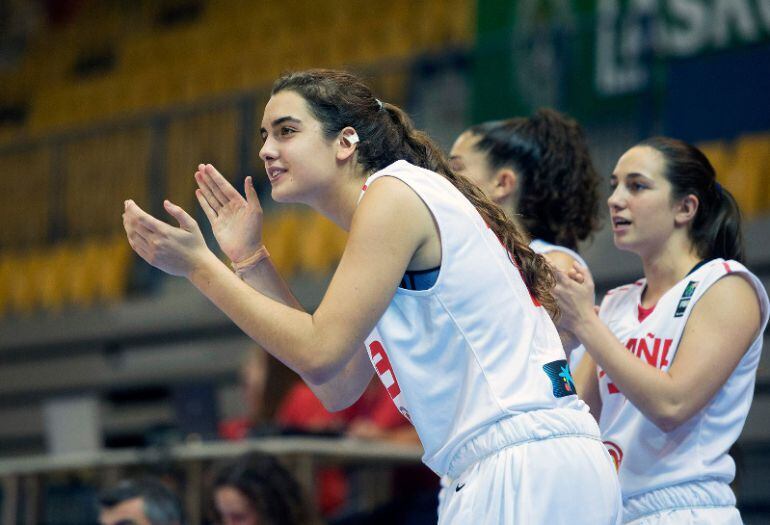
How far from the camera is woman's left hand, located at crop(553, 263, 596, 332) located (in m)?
2.55

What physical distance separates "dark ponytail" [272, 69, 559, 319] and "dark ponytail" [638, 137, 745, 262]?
59cm

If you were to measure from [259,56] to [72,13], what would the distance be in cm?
509

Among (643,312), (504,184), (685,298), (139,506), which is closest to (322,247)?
(139,506)

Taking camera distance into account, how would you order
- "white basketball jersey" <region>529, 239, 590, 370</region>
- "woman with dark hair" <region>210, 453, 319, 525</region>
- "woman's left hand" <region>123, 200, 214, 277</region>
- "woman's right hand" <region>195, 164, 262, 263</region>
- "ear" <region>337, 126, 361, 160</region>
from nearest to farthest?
"woman's left hand" <region>123, 200, 214, 277</region> → "ear" <region>337, 126, 361, 160</region> → "woman's right hand" <region>195, 164, 262, 263</region> → "white basketball jersey" <region>529, 239, 590, 370</region> → "woman with dark hair" <region>210, 453, 319, 525</region>

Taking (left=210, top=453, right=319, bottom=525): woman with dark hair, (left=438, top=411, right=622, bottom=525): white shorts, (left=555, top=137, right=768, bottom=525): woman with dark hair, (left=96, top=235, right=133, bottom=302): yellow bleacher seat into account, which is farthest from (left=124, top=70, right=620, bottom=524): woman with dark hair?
(left=96, top=235, right=133, bottom=302): yellow bleacher seat

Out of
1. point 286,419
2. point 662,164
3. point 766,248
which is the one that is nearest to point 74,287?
point 286,419

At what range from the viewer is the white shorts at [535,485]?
84.0 inches

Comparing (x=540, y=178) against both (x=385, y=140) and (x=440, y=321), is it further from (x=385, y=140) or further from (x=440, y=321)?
(x=440, y=321)

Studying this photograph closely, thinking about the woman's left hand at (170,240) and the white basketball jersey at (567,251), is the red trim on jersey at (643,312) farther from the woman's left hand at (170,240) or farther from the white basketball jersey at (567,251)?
the woman's left hand at (170,240)

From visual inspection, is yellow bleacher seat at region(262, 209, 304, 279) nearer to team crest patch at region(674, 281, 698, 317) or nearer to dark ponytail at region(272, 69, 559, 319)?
team crest patch at region(674, 281, 698, 317)

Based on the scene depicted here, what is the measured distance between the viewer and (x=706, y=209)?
2.85 meters

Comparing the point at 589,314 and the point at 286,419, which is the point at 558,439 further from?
the point at 286,419

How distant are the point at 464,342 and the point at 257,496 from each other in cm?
236

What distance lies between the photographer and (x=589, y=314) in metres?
2.54
